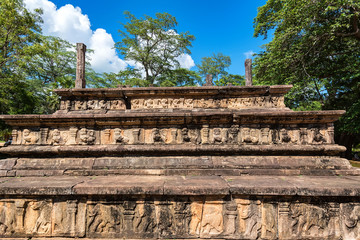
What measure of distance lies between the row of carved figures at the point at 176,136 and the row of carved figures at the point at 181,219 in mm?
1634

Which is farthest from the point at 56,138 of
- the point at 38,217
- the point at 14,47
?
the point at 14,47

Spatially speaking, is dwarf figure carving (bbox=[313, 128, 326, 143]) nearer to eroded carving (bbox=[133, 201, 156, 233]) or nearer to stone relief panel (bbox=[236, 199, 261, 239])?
stone relief panel (bbox=[236, 199, 261, 239])

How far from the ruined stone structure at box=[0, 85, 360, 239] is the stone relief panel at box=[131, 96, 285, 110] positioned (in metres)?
0.03

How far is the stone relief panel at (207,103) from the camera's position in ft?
17.5

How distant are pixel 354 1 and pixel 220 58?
19.7 metres

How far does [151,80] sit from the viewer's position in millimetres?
20188

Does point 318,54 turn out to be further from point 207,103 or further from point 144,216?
point 144,216

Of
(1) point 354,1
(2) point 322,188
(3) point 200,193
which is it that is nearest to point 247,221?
(3) point 200,193

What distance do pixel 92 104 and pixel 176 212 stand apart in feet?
13.4

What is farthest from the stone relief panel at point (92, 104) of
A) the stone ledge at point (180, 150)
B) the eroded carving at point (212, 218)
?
the eroded carving at point (212, 218)

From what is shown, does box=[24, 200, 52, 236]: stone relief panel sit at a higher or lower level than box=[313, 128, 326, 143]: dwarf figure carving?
lower

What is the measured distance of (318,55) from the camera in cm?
946

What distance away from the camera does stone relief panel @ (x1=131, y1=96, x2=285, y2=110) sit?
17.5 ft

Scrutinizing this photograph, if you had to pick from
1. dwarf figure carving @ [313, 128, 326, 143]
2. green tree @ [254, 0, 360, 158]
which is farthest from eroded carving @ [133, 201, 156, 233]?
green tree @ [254, 0, 360, 158]
